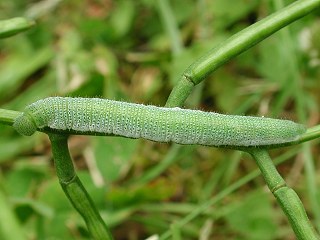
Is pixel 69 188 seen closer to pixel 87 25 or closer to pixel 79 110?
pixel 79 110

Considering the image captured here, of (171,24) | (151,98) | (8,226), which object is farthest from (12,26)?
(151,98)

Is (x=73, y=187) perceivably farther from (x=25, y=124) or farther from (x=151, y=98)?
(x=151, y=98)

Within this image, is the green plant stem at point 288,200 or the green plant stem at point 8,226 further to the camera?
the green plant stem at point 8,226

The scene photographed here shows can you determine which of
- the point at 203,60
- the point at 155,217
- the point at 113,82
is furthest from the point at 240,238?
the point at 203,60

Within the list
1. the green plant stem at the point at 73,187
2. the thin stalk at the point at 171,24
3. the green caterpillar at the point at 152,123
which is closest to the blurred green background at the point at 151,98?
the thin stalk at the point at 171,24

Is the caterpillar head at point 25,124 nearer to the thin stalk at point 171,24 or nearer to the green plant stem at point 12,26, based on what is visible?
the green plant stem at point 12,26

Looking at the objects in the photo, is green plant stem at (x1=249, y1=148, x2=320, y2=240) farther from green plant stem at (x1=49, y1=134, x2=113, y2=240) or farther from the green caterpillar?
green plant stem at (x1=49, y1=134, x2=113, y2=240)

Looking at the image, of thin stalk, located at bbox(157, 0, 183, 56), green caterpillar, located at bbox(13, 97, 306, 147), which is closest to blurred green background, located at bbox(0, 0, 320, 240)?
thin stalk, located at bbox(157, 0, 183, 56)
